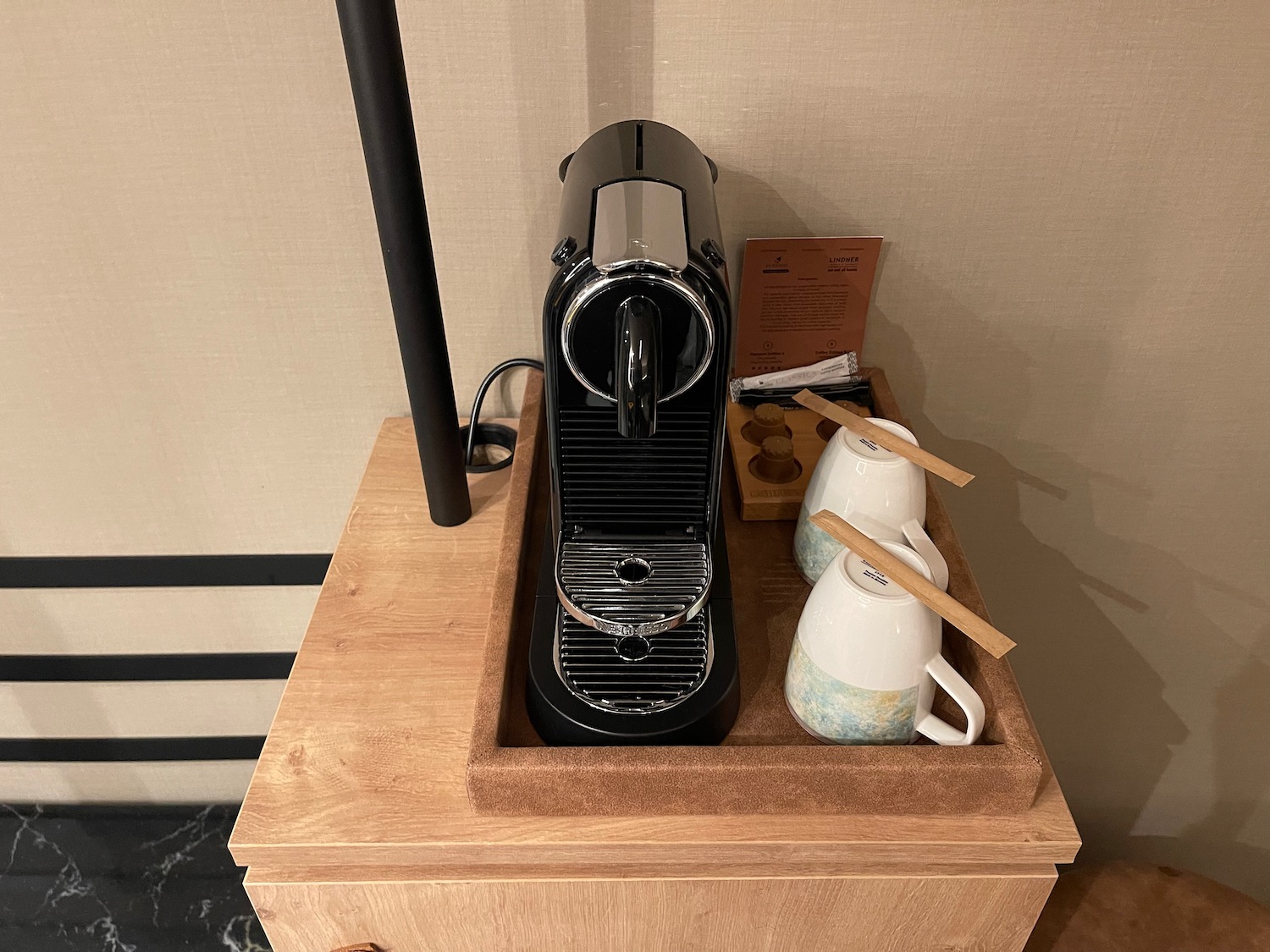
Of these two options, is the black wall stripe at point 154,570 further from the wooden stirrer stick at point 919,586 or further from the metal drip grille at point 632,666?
the wooden stirrer stick at point 919,586

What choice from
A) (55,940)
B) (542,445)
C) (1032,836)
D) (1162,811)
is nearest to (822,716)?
(1032,836)

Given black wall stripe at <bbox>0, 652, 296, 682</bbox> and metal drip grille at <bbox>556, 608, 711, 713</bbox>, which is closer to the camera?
metal drip grille at <bbox>556, 608, 711, 713</bbox>

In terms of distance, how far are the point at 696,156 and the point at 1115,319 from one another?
1.68 feet

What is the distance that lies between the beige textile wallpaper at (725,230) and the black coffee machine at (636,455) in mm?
157

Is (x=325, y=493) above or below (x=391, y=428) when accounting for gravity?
below

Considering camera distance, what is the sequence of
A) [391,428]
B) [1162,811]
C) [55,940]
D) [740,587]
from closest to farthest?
[740,587] → [391,428] → [55,940] → [1162,811]

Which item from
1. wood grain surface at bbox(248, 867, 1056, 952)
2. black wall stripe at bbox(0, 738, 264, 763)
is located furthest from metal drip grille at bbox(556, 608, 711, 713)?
black wall stripe at bbox(0, 738, 264, 763)

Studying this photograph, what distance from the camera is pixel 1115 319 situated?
2.98ft

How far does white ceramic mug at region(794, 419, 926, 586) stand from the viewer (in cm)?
67

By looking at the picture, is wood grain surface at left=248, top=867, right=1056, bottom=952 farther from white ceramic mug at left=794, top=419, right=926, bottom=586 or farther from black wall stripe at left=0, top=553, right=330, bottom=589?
black wall stripe at left=0, top=553, right=330, bottom=589

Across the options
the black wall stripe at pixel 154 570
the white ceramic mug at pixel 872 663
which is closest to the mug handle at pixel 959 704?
the white ceramic mug at pixel 872 663

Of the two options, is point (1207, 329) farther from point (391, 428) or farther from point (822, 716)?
point (391, 428)

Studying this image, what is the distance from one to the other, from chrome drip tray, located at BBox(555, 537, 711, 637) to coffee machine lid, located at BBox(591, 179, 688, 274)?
0.74ft

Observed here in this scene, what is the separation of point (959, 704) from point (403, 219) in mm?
520
